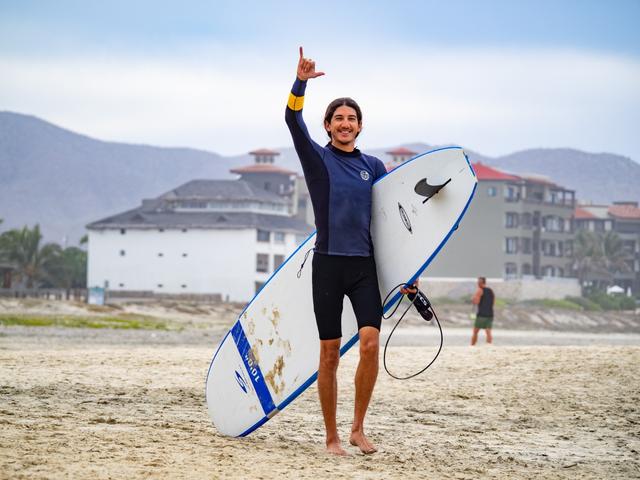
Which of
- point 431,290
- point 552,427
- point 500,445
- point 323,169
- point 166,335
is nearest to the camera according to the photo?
point 323,169

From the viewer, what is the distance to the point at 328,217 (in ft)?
19.5

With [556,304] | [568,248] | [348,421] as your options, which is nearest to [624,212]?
[568,248]

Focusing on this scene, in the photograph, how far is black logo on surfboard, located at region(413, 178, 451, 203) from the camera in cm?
→ 642

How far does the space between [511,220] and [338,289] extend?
85851mm

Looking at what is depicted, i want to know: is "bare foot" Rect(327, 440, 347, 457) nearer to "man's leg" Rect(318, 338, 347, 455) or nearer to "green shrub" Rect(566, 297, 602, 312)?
"man's leg" Rect(318, 338, 347, 455)

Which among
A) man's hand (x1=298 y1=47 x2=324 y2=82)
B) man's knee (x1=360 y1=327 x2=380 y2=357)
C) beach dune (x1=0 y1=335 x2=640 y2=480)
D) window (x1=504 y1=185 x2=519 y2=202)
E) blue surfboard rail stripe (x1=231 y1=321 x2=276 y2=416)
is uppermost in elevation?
window (x1=504 y1=185 x2=519 y2=202)

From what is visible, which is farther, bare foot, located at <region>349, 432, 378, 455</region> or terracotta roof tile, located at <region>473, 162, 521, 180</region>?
terracotta roof tile, located at <region>473, 162, 521, 180</region>

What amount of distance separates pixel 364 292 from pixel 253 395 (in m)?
1.17

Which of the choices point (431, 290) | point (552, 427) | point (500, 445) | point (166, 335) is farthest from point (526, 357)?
point (431, 290)

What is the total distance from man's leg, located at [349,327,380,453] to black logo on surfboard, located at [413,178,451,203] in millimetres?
979

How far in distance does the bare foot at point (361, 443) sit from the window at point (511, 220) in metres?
84.9

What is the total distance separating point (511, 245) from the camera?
89.1 m

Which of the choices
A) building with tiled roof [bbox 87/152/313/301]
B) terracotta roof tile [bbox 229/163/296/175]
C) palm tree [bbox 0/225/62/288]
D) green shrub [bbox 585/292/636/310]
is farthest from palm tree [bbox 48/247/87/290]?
green shrub [bbox 585/292/636/310]

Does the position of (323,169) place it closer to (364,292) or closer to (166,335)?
(364,292)
